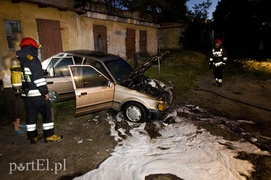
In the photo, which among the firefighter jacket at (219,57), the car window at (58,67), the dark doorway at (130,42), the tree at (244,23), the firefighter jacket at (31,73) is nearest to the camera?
the firefighter jacket at (31,73)

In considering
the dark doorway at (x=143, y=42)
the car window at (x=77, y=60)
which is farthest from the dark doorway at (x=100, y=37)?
the car window at (x=77, y=60)

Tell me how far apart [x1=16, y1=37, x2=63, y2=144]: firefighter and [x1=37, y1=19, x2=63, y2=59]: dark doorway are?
5786 millimetres

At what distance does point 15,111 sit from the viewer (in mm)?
4094

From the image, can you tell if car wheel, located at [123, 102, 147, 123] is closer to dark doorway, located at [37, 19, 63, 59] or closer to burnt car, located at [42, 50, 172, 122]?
burnt car, located at [42, 50, 172, 122]

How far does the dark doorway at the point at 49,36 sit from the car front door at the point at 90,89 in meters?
5.25

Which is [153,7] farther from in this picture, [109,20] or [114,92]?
[114,92]

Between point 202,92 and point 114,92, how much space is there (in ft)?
14.6

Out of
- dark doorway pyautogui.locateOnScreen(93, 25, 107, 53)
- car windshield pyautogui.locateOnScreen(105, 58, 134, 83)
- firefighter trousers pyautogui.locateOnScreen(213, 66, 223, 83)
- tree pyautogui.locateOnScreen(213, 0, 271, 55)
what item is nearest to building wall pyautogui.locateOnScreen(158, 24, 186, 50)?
tree pyautogui.locateOnScreen(213, 0, 271, 55)

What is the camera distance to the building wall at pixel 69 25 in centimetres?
725

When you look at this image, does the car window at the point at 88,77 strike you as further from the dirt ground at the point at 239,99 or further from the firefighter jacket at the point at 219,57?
the firefighter jacket at the point at 219,57

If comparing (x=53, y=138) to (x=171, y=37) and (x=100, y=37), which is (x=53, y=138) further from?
(x=171, y=37)

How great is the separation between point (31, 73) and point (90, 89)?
1323mm

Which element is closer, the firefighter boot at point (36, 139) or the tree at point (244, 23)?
the firefighter boot at point (36, 139)

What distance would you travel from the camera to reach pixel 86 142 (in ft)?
12.8
